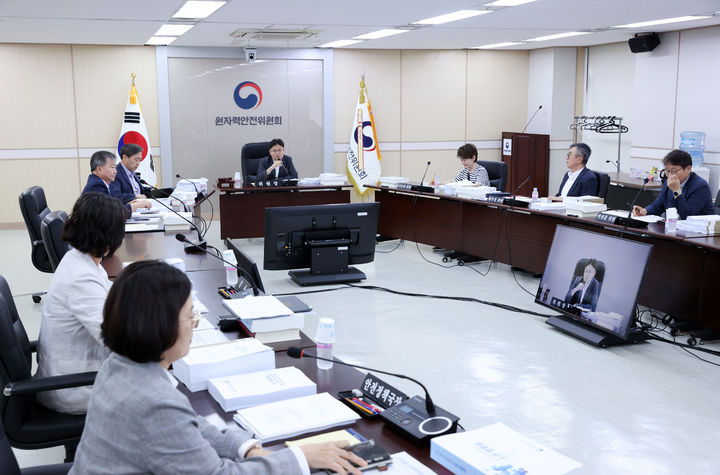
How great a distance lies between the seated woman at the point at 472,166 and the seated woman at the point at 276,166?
2.11m

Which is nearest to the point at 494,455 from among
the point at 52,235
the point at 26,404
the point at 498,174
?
the point at 26,404

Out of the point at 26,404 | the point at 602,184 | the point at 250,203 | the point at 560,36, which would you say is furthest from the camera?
the point at 560,36

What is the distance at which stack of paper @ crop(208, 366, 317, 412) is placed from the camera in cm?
207

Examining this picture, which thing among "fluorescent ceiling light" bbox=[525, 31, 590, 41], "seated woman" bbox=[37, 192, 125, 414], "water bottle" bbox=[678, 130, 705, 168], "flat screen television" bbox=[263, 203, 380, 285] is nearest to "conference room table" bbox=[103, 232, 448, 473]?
"seated woman" bbox=[37, 192, 125, 414]

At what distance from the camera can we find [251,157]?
8297mm

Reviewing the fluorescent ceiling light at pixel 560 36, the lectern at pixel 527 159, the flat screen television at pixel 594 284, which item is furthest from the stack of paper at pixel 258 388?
the lectern at pixel 527 159

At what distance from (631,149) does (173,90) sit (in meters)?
6.42

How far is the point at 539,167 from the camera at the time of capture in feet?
34.3

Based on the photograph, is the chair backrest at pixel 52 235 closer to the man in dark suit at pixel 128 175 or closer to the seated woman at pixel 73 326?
the seated woman at pixel 73 326

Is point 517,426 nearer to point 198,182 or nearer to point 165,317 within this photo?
point 165,317

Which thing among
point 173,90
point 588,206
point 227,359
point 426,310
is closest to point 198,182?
point 173,90

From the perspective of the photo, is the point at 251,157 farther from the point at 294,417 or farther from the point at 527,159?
the point at 294,417

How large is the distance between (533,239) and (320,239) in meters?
1.98

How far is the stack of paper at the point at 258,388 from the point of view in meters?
2.07
